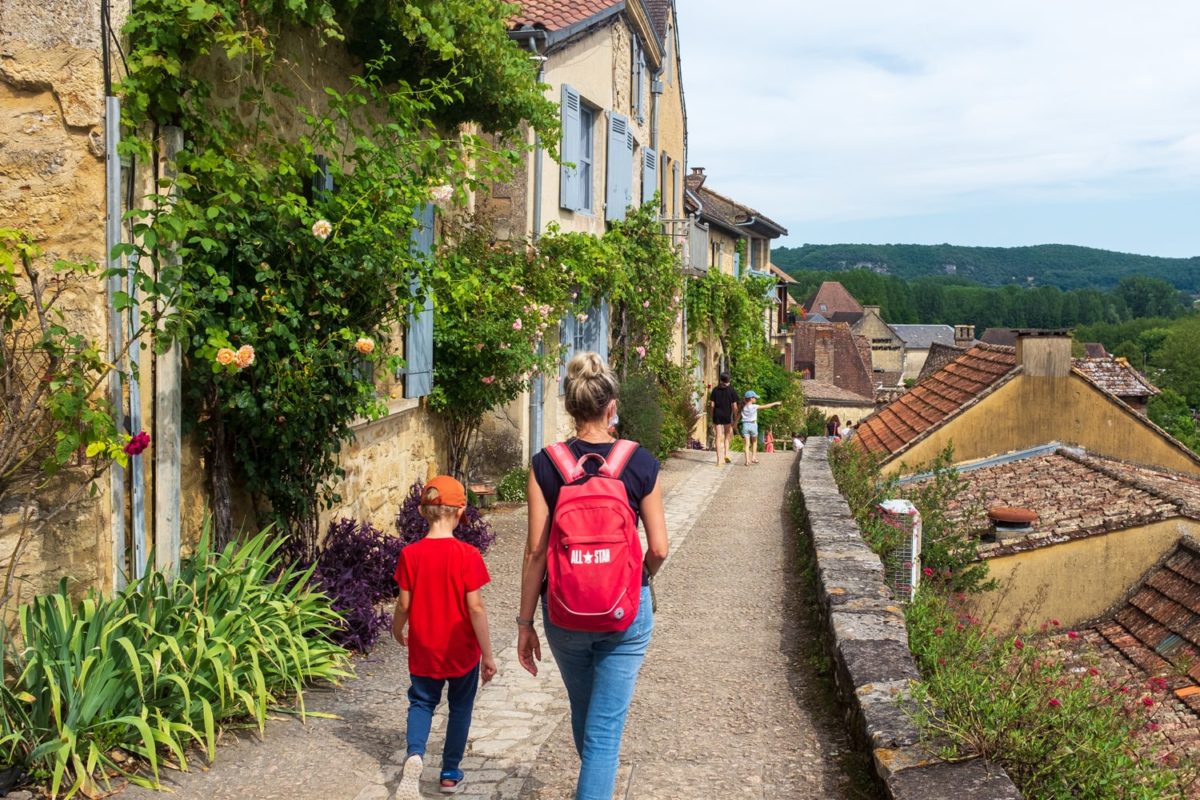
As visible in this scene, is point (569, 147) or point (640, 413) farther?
point (640, 413)

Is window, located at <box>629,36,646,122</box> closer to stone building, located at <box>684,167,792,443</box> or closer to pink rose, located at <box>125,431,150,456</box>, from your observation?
stone building, located at <box>684,167,792,443</box>

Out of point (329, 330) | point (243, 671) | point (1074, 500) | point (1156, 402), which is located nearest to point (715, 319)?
point (1074, 500)

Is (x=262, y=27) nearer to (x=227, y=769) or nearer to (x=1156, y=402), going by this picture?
(x=227, y=769)

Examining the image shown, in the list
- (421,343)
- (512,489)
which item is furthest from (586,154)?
(421,343)

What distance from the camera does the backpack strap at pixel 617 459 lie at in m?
3.38

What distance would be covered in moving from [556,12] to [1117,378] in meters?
14.4

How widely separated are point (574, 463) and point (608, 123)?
11.6 m

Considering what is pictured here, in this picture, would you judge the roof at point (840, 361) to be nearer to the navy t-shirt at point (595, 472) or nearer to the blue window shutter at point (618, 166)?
the blue window shutter at point (618, 166)

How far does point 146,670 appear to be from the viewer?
4.04m

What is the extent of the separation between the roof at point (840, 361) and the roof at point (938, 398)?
44268 millimetres

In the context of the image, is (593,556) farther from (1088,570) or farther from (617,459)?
(1088,570)

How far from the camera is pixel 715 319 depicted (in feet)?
78.1

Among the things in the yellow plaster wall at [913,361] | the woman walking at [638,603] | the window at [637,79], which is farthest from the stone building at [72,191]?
the yellow plaster wall at [913,361]

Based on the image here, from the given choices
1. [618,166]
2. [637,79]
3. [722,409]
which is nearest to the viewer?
[618,166]
